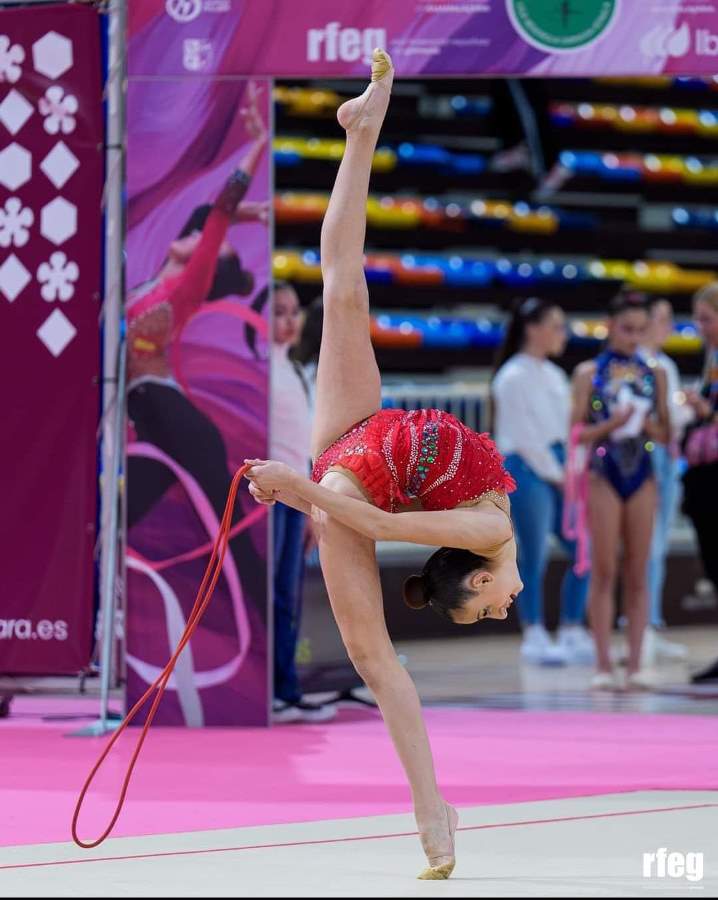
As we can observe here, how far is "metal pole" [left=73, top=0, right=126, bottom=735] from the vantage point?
627cm

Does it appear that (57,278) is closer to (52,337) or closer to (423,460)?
(52,337)

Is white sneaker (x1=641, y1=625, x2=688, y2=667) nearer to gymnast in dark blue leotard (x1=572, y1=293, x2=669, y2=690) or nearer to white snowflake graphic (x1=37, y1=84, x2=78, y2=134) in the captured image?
gymnast in dark blue leotard (x1=572, y1=293, x2=669, y2=690)

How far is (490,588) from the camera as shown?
372 centimetres

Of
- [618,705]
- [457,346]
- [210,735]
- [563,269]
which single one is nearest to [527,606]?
[618,705]

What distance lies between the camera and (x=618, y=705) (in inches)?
272

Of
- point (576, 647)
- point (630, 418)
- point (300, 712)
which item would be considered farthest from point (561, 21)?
point (576, 647)

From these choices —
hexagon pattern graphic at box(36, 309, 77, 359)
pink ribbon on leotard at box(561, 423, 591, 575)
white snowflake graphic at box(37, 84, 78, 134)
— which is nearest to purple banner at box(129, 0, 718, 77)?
white snowflake graphic at box(37, 84, 78, 134)

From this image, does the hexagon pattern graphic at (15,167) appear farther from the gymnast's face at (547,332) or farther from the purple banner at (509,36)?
the gymnast's face at (547,332)

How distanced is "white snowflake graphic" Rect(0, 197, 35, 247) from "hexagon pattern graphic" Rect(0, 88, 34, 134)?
10.7 inches

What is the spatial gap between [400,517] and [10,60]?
345 cm

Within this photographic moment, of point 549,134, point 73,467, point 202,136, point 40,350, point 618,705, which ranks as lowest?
point 618,705

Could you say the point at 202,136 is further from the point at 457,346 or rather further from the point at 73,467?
the point at 457,346

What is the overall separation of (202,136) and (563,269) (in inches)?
267

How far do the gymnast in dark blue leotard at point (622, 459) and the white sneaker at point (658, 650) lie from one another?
2.92 feet
